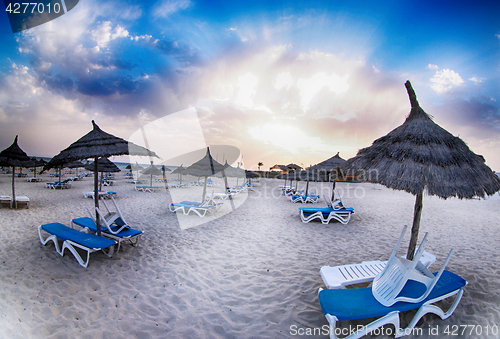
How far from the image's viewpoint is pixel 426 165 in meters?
2.75

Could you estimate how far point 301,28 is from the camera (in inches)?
373

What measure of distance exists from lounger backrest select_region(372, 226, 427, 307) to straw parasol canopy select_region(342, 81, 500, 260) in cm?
89

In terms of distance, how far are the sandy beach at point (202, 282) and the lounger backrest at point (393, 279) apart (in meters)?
0.55

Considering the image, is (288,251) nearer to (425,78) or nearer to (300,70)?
(425,78)

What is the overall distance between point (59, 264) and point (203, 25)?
1095 centimetres

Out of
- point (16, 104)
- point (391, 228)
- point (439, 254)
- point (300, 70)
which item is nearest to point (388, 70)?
point (300, 70)

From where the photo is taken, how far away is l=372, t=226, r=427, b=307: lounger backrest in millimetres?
2125

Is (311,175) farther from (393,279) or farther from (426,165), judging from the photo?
(393,279)

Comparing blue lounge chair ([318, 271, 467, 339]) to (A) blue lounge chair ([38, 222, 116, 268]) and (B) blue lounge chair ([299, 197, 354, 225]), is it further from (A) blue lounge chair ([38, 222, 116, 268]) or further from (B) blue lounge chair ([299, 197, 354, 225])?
(B) blue lounge chair ([299, 197, 354, 225])

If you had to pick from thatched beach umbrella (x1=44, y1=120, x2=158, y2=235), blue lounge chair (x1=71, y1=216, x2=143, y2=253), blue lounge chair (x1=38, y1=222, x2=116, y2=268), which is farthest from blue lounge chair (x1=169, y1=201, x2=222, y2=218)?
blue lounge chair (x1=38, y1=222, x2=116, y2=268)

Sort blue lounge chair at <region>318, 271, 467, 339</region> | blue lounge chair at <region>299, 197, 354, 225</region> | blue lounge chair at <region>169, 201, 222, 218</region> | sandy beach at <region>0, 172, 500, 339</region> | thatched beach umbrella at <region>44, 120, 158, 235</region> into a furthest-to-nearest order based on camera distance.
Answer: blue lounge chair at <region>169, 201, 222, 218</region> → blue lounge chair at <region>299, 197, 354, 225</region> → thatched beach umbrella at <region>44, 120, 158, 235</region> → sandy beach at <region>0, 172, 500, 339</region> → blue lounge chair at <region>318, 271, 467, 339</region>

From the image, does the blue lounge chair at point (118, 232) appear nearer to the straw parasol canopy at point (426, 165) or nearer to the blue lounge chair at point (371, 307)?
the blue lounge chair at point (371, 307)

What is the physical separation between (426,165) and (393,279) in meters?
1.67

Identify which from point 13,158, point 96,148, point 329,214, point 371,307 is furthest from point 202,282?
point 13,158
